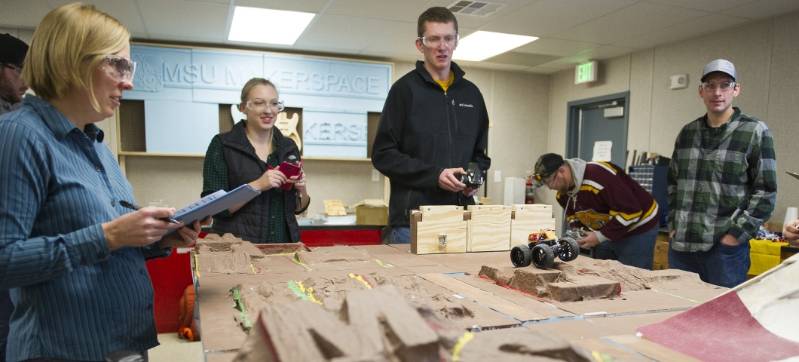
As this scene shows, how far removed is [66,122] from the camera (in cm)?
112

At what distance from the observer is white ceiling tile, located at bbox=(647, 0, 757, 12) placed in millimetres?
3566

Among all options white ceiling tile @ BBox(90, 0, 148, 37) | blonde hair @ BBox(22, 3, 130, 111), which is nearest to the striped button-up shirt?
blonde hair @ BBox(22, 3, 130, 111)

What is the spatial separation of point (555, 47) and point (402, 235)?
3.53 meters

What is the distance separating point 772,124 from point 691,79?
0.89 metres

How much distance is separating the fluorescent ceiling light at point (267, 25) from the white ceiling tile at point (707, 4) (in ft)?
8.91

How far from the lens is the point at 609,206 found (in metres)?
2.91

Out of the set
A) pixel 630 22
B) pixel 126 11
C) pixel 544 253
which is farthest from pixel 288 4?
pixel 544 253

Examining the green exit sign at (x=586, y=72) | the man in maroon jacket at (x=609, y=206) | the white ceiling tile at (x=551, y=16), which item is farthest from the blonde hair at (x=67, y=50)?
the green exit sign at (x=586, y=72)

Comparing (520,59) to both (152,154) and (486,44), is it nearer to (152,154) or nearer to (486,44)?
(486,44)

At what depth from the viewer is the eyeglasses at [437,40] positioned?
2.19 metres

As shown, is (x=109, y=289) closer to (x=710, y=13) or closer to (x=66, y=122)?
(x=66, y=122)

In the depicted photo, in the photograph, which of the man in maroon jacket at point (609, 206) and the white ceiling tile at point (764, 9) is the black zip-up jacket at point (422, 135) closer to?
the man in maroon jacket at point (609, 206)

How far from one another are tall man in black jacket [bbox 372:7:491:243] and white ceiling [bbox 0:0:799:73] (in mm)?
1555

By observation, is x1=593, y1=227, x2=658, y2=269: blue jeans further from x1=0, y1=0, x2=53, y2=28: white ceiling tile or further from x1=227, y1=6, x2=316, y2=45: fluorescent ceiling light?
x1=0, y1=0, x2=53, y2=28: white ceiling tile
